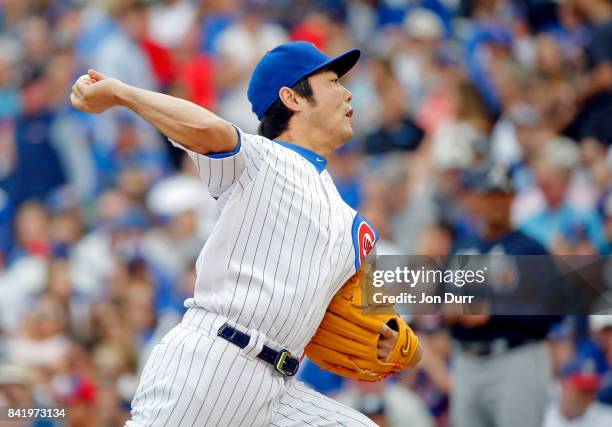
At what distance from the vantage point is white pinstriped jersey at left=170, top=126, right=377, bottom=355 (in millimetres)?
3812

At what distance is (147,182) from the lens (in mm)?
9164

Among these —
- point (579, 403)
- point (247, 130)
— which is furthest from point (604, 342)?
point (247, 130)

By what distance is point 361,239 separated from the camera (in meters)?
4.13

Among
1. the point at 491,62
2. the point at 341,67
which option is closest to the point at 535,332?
the point at 341,67

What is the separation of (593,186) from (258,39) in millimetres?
3291

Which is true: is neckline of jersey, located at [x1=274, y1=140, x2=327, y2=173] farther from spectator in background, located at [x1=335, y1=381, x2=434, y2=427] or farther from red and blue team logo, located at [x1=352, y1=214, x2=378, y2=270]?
spectator in background, located at [x1=335, y1=381, x2=434, y2=427]

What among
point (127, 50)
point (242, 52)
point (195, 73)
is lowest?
point (195, 73)

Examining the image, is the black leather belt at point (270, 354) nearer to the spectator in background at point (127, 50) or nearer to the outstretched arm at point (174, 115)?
the outstretched arm at point (174, 115)

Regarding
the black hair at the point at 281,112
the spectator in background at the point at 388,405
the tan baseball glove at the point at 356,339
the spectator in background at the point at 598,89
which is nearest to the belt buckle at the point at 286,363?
the tan baseball glove at the point at 356,339

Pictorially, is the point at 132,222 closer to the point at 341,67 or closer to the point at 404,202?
the point at 404,202

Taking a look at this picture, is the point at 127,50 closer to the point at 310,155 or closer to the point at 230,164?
the point at 310,155

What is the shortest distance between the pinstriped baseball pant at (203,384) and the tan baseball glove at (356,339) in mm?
319

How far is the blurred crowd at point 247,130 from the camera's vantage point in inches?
281

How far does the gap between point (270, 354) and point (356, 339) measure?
15.7 inches
